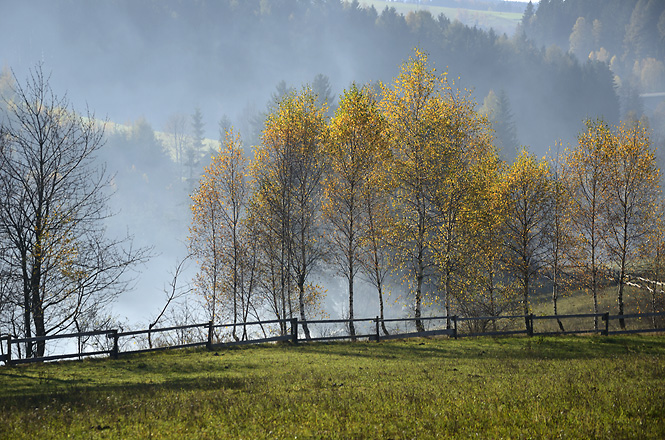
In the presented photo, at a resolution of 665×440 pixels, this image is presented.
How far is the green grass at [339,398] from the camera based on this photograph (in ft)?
30.3

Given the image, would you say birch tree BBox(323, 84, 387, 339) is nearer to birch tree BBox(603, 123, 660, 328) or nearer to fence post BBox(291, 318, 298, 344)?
fence post BBox(291, 318, 298, 344)

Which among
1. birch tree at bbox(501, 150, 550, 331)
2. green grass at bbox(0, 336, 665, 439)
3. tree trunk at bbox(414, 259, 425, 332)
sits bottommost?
green grass at bbox(0, 336, 665, 439)

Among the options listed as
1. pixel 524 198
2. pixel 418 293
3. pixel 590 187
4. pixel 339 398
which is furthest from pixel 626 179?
pixel 339 398

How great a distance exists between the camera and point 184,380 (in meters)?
16.1

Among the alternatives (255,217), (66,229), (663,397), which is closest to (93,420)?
(663,397)

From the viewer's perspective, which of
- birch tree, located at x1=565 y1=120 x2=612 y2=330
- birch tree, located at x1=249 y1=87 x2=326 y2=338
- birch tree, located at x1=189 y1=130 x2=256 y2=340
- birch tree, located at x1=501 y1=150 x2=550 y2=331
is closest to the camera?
birch tree, located at x1=249 y1=87 x2=326 y2=338

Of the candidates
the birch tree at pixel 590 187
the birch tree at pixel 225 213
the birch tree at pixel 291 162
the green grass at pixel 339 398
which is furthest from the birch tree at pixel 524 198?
the birch tree at pixel 225 213

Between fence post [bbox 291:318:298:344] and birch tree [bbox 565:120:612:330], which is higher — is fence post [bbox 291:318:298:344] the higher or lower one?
the lower one

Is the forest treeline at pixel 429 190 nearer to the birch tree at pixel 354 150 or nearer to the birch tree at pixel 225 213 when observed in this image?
the birch tree at pixel 354 150

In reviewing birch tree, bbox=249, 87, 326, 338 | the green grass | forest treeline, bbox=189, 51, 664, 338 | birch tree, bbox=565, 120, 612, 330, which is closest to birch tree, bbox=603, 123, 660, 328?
forest treeline, bbox=189, 51, 664, 338

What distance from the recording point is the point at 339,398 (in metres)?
11.9

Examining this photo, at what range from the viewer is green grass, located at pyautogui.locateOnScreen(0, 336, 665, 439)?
9.23 meters

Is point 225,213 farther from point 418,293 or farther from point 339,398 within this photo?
point 339,398

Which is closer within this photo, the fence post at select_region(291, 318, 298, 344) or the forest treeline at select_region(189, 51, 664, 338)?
the fence post at select_region(291, 318, 298, 344)
